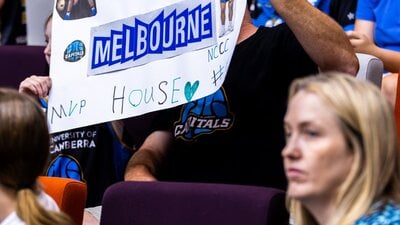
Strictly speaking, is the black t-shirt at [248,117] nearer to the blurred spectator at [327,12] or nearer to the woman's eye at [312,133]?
the blurred spectator at [327,12]

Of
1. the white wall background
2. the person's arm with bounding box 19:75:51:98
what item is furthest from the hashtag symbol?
the white wall background

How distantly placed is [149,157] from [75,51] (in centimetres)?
46

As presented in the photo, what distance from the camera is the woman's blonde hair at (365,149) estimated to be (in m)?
2.26

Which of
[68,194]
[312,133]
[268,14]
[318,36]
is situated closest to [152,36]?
[318,36]

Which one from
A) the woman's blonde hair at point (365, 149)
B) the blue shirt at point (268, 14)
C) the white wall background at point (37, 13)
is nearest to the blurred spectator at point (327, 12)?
the blue shirt at point (268, 14)

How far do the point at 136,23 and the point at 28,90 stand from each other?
50 centimetres

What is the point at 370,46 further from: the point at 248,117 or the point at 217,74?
the point at 217,74

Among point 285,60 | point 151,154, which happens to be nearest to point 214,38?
point 285,60

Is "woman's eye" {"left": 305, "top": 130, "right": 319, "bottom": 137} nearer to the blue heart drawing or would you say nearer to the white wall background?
the blue heart drawing

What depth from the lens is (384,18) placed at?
4.46 metres

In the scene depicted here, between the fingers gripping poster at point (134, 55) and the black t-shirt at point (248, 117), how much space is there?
22cm

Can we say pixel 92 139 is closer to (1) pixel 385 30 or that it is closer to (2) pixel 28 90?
(2) pixel 28 90

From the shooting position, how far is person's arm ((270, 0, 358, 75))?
334 cm

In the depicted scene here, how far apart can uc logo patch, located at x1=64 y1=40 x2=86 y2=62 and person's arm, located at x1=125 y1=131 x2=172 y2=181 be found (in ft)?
1.38
